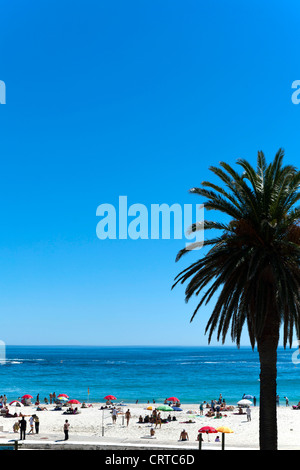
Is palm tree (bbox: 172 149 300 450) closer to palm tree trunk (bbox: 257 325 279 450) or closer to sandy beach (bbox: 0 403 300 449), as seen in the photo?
palm tree trunk (bbox: 257 325 279 450)

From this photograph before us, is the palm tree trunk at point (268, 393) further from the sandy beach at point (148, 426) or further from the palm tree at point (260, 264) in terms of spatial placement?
the sandy beach at point (148, 426)

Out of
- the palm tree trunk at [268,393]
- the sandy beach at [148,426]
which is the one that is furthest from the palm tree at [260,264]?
the sandy beach at [148,426]

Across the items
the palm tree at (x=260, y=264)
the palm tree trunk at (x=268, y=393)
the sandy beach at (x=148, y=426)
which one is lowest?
the sandy beach at (x=148, y=426)

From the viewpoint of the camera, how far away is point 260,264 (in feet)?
54.0

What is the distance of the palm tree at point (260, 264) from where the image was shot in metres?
16.2

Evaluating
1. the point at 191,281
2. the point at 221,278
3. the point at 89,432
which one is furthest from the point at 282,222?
the point at 89,432

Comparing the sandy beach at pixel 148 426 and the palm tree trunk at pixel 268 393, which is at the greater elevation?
the palm tree trunk at pixel 268 393

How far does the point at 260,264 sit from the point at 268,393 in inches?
174

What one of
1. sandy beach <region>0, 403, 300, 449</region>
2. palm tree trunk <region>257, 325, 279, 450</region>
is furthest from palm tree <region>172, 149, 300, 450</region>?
sandy beach <region>0, 403, 300, 449</region>

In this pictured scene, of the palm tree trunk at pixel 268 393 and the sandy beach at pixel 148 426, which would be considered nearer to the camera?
the palm tree trunk at pixel 268 393

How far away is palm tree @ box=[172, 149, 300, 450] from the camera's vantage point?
16.2m

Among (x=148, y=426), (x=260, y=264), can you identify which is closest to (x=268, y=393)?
(x=260, y=264)
